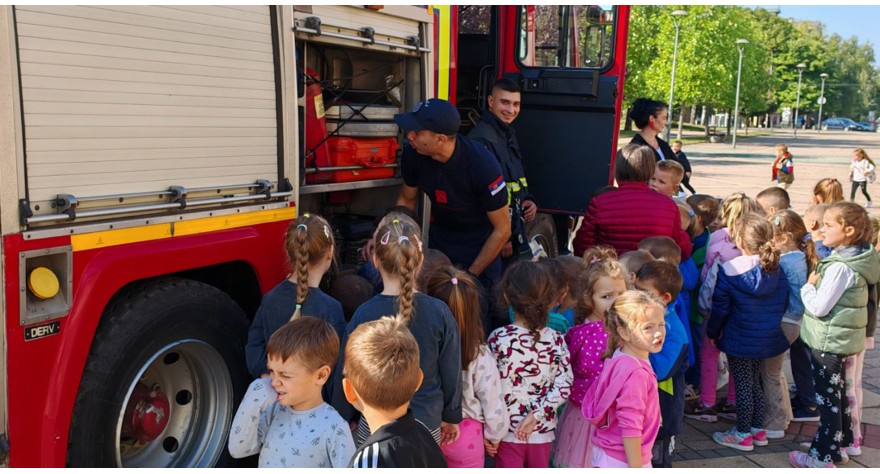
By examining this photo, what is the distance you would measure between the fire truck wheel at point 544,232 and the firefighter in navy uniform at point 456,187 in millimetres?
1883

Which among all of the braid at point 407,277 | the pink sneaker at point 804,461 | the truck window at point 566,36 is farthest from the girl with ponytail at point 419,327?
the truck window at point 566,36

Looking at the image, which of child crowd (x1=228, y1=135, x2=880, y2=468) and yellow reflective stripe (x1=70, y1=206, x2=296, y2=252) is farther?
yellow reflective stripe (x1=70, y1=206, x2=296, y2=252)

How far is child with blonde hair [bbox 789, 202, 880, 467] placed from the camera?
4.21 meters

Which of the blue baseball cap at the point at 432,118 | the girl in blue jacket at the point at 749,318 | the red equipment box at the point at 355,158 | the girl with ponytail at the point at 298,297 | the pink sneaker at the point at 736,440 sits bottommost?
the pink sneaker at the point at 736,440

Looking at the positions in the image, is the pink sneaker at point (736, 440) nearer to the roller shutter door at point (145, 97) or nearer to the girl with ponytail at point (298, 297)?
the girl with ponytail at point (298, 297)

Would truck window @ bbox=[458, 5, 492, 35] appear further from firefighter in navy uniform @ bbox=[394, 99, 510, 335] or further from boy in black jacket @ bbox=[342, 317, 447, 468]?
boy in black jacket @ bbox=[342, 317, 447, 468]

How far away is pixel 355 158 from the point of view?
14.3 ft

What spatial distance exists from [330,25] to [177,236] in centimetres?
139

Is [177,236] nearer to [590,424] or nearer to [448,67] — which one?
[590,424]

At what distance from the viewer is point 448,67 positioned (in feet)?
16.4

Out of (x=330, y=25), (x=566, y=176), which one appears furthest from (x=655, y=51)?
(x=330, y=25)

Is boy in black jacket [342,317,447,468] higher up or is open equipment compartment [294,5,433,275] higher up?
open equipment compartment [294,5,433,275]

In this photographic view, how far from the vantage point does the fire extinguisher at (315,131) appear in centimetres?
421

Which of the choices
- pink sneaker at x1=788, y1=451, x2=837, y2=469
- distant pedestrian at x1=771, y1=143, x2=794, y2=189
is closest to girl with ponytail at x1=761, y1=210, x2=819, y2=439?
pink sneaker at x1=788, y1=451, x2=837, y2=469
